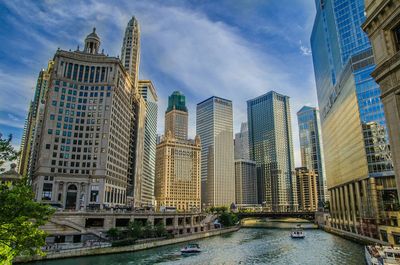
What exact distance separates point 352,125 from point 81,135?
367 feet

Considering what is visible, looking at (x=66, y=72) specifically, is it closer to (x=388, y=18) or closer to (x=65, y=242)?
(x=65, y=242)

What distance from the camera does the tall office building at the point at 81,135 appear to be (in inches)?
4774

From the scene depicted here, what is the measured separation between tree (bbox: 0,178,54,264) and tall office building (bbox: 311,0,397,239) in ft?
295

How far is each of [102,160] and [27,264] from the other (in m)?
73.9

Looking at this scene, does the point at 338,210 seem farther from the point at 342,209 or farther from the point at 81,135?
the point at 81,135

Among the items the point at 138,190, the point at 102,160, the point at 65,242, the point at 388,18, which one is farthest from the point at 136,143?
the point at 388,18

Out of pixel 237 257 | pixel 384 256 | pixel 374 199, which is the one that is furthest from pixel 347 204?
pixel 384 256

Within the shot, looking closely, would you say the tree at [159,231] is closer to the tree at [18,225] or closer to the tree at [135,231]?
the tree at [135,231]

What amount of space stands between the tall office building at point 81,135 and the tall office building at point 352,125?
99.8 meters

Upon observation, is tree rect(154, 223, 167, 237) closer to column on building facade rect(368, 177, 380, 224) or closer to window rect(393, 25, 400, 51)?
column on building facade rect(368, 177, 380, 224)

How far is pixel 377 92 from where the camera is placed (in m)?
97.4

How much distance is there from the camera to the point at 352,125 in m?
110

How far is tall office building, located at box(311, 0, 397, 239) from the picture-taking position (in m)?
91.8

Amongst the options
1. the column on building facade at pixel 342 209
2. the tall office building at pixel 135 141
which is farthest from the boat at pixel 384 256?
the tall office building at pixel 135 141
